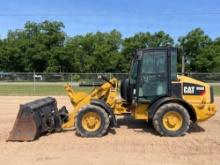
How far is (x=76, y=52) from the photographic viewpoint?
70.4 metres

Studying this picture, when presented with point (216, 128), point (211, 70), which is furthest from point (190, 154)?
point (211, 70)

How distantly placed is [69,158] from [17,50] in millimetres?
59824

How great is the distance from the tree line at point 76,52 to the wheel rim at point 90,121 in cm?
5181

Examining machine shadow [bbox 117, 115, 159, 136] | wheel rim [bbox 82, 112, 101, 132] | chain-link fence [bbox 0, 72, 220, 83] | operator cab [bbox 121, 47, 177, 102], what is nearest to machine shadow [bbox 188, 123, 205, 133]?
machine shadow [bbox 117, 115, 159, 136]

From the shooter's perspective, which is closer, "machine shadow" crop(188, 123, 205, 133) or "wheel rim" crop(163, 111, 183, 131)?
"wheel rim" crop(163, 111, 183, 131)

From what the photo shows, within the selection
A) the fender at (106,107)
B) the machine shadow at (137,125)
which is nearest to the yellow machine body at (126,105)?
the fender at (106,107)

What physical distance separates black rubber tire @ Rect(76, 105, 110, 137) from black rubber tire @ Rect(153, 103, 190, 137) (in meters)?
1.25

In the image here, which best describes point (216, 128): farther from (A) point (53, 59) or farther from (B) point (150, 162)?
(A) point (53, 59)

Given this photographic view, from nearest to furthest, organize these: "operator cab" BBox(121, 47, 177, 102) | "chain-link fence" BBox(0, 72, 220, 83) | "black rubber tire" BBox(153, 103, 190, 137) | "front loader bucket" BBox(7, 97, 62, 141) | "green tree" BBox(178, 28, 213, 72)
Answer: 1. "front loader bucket" BBox(7, 97, 62, 141)
2. "black rubber tire" BBox(153, 103, 190, 137)
3. "operator cab" BBox(121, 47, 177, 102)
4. "chain-link fence" BBox(0, 72, 220, 83)
5. "green tree" BBox(178, 28, 213, 72)

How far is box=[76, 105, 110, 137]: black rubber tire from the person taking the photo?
11.5 metres

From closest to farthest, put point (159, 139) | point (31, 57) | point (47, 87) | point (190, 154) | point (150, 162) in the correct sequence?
point (150, 162), point (190, 154), point (159, 139), point (47, 87), point (31, 57)

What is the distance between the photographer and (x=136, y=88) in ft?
38.5

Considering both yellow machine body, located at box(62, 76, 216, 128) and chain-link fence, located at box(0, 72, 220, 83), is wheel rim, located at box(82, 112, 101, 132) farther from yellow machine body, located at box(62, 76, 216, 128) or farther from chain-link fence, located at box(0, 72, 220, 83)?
chain-link fence, located at box(0, 72, 220, 83)

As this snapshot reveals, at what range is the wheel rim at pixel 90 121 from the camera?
37.9ft
